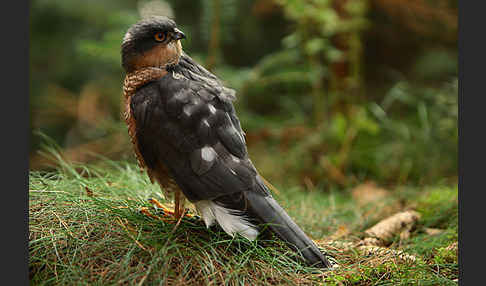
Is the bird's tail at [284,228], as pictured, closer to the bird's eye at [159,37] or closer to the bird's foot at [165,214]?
the bird's foot at [165,214]

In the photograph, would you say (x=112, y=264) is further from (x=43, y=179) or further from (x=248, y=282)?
(x=43, y=179)

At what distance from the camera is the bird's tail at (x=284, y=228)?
2510 millimetres

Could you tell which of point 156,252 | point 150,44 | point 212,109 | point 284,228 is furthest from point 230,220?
point 150,44

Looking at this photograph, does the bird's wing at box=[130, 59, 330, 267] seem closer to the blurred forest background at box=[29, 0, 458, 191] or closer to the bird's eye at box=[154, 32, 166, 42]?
the bird's eye at box=[154, 32, 166, 42]

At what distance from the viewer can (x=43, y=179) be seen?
3.12 meters

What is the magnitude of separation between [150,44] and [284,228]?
1.34 metres

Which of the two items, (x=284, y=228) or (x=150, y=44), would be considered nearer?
(x=284, y=228)

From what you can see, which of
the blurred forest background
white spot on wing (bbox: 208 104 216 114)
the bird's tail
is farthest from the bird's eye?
the blurred forest background

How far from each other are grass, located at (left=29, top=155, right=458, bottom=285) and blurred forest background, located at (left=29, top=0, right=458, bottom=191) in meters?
1.67

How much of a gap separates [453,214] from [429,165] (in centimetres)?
176

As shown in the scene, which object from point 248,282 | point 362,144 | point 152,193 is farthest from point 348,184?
point 248,282

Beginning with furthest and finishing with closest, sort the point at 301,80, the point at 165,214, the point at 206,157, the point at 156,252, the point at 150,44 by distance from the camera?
1. the point at 301,80
2. the point at 165,214
3. the point at 150,44
4. the point at 206,157
5. the point at 156,252

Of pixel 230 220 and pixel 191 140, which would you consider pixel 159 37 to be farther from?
pixel 230 220

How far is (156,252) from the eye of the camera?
2314 millimetres
